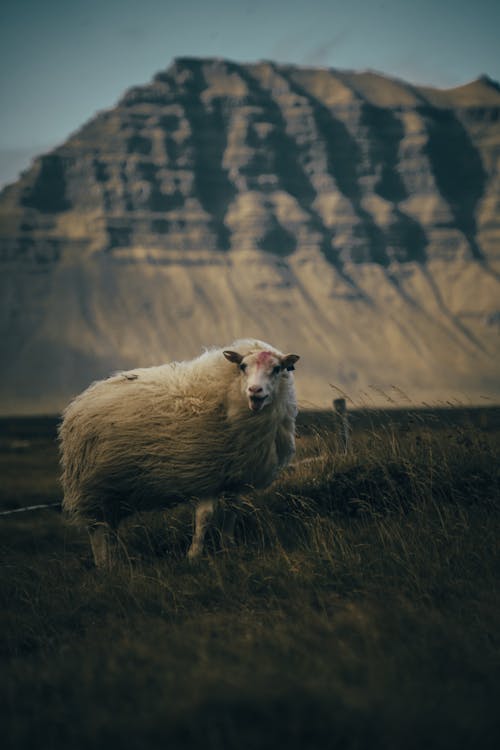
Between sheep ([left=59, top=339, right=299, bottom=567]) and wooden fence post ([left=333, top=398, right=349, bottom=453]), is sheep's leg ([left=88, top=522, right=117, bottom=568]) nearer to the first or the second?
sheep ([left=59, top=339, right=299, bottom=567])

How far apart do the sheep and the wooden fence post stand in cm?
157

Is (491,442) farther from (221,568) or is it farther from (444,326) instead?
(444,326)

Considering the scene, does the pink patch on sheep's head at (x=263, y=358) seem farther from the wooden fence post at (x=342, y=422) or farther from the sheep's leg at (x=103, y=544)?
the sheep's leg at (x=103, y=544)

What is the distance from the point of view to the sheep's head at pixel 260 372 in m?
7.42

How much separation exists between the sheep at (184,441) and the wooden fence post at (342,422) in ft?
5.15

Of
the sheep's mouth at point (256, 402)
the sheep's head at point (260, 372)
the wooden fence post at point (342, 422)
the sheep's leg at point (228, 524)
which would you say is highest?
the sheep's head at point (260, 372)

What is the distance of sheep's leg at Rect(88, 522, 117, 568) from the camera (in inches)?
305

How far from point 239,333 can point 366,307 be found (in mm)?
35008

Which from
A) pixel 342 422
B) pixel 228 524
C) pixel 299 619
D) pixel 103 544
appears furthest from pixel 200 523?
pixel 342 422

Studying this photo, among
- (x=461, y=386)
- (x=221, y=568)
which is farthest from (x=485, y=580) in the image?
(x=461, y=386)

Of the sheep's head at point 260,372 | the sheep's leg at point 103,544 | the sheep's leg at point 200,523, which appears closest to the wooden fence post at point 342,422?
the sheep's head at point 260,372

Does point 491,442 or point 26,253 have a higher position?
point 26,253

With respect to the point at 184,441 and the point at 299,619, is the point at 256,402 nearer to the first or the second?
the point at 184,441

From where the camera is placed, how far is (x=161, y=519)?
828cm
